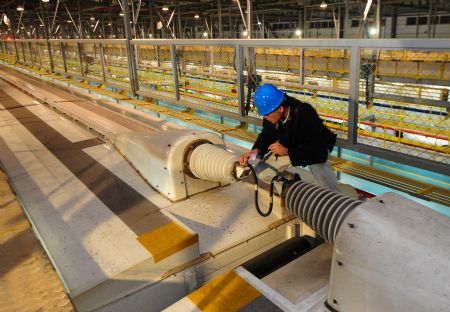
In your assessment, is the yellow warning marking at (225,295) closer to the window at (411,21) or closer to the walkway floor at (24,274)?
the walkway floor at (24,274)

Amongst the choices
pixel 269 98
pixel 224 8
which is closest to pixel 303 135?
pixel 269 98

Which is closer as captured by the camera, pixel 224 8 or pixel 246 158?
pixel 246 158

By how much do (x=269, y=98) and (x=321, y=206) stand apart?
1.08 metres

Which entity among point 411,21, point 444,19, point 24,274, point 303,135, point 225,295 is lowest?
point 225,295

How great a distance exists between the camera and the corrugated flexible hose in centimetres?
234

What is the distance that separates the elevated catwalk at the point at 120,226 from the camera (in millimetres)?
2543

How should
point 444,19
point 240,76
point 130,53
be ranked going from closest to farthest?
1. point 240,76
2. point 130,53
3. point 444,19

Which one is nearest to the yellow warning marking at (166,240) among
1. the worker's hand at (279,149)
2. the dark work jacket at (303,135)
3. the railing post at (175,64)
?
the worker's hand at (279,149)

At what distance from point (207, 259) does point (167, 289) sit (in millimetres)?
380

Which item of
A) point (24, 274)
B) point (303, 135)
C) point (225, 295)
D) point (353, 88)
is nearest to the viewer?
point (24, 274)

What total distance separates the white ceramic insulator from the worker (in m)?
0.18

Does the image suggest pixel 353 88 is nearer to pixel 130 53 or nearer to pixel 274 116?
pixel 274 116

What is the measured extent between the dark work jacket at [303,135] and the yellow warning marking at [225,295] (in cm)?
122

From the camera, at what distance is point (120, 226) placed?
309cm
